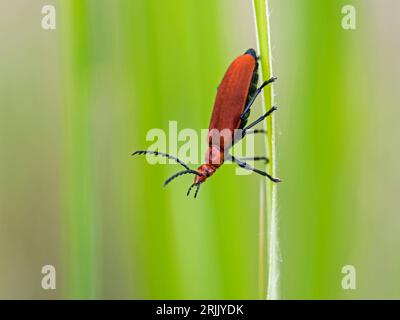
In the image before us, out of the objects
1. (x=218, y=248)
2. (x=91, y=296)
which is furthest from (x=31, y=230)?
(x=218, y=248)

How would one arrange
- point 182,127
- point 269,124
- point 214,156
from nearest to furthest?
point 269,124
point 182,127
point 214,156

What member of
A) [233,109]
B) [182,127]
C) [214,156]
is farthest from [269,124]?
[214,156]

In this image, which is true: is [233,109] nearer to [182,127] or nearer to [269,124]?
[182,127]

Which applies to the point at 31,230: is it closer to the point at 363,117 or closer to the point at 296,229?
the point at 296,229

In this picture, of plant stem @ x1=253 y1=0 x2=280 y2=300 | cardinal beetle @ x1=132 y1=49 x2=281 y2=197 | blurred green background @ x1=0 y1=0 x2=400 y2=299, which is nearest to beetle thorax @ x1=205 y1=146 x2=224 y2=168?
cardinal beetle @ x1=132 y1=49 x2=281 y2=197

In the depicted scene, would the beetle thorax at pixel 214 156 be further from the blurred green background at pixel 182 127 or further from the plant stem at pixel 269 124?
the plant stem at pixel 269 124

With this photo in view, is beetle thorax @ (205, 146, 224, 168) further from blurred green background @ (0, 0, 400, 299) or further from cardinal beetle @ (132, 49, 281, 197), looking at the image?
blurred green background @ (0, 0, 400, 299)
